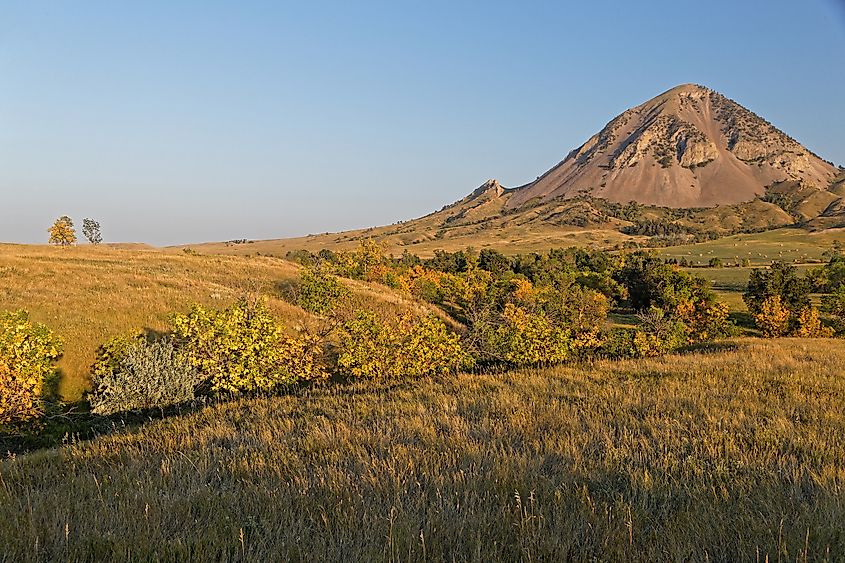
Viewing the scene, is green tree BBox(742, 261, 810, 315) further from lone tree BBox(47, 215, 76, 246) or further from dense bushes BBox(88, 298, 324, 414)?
lone tree BBox(47, 215, 76, 246)

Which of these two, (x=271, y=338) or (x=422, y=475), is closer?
(x=422, y=475)

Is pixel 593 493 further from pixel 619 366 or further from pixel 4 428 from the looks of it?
pixel 4 428

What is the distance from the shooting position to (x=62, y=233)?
83.3 metres

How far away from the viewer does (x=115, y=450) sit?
268 inches

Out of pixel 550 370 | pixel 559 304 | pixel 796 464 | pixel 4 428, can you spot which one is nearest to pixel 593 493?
pixel 796 464

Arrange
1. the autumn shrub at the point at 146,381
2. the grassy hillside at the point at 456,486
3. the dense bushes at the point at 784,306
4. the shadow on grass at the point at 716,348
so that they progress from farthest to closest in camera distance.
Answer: the dense bushes at the point at 784,306 → the shadow on grass at the point at 716,348 → the autumn shrub at the point at 146,381 → the grassy hillside at the point at 456,486

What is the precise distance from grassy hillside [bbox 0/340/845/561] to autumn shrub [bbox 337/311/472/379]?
9.32 metres

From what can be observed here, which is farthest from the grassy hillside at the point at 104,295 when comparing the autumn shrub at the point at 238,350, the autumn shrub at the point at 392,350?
the autumn shrub at the point at 392,350

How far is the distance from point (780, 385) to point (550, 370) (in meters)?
5.62

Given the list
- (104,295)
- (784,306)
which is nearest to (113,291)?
(104,295)

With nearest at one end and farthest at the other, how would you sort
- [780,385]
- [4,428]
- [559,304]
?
1. [780,385]
2. [4,428]
3. [559,304]

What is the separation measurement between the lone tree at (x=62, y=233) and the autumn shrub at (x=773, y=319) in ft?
343

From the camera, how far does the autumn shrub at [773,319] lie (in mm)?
56281

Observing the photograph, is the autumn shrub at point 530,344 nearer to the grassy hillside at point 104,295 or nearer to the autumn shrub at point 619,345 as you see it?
the autumn shrub at point 619,345
